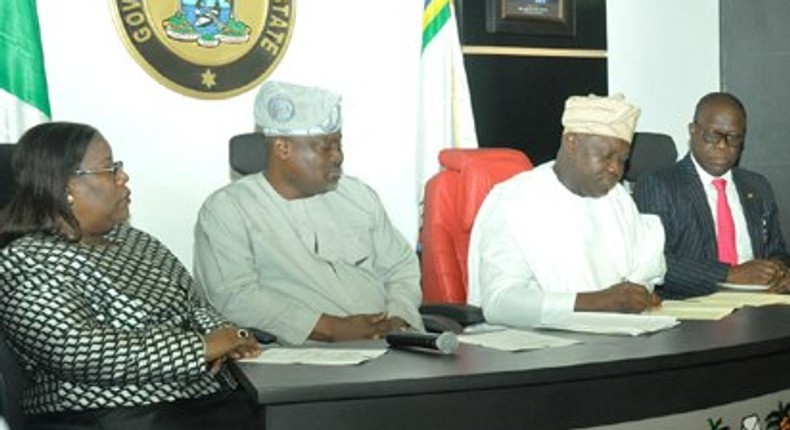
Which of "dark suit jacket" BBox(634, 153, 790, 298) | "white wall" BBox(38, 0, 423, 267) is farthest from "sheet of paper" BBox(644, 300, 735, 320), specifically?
"white wall" BBox(38, 0, 423, 267)

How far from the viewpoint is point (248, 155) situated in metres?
3.47

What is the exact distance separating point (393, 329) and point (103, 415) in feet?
3.14

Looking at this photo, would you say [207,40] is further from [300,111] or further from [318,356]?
[318,356]

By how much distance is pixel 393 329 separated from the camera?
3.19m

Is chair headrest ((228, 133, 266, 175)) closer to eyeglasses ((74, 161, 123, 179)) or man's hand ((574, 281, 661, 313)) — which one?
eyeglasses ((74, 161, 123, 179))

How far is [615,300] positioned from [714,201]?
135 cm

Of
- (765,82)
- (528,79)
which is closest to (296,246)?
(528,79)

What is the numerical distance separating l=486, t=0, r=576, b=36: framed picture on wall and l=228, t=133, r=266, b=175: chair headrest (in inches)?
65.9

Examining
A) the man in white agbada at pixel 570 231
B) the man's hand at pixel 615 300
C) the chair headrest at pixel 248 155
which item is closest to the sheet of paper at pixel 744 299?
the man in white agbada at pixel 570 231

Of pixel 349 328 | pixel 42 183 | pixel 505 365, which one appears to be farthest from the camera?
pixel 349 328

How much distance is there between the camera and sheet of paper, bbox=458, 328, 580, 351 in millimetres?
2492

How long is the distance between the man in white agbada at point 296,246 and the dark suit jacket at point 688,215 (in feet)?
3.35

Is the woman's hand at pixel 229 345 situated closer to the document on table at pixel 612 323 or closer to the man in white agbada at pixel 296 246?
the man in white agbada at pixel 296 246

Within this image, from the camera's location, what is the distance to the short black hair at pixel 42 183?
104 inches
